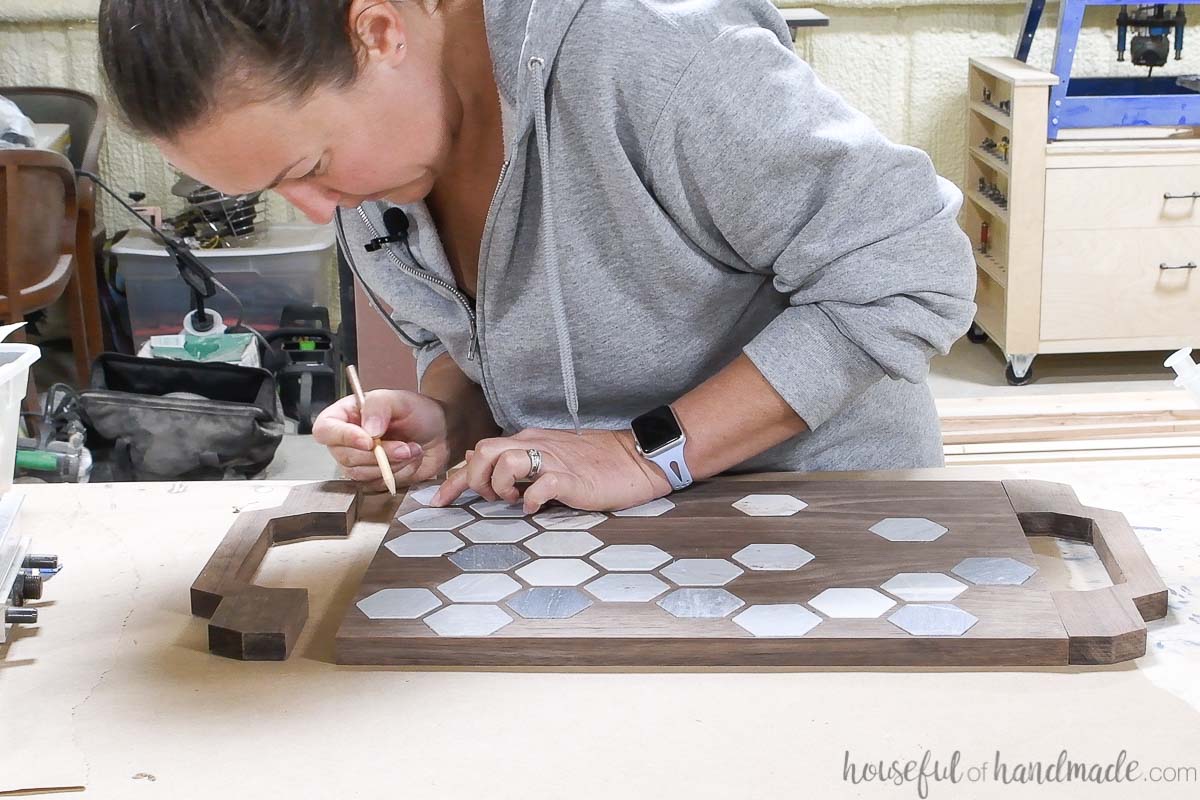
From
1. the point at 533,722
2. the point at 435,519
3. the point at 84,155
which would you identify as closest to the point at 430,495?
the point at 435,519

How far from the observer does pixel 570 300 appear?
3.60 feet

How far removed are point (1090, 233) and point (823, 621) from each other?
273 centimetres

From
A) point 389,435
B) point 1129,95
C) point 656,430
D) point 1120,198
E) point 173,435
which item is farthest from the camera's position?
point 1129,95

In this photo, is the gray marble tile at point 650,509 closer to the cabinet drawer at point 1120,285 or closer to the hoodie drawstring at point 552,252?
the hoodie drawstring at point 552,252

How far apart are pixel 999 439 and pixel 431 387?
0.98 m

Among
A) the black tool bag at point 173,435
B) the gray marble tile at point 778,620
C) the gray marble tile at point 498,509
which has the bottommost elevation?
the black tool bag at point 173,435

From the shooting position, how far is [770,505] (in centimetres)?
105

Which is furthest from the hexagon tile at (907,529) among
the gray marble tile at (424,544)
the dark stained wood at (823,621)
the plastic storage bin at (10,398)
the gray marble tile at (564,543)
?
the plastic storage bin at (10,398)

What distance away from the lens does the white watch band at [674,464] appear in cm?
109

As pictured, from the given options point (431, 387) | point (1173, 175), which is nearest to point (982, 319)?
point (1173, 175)

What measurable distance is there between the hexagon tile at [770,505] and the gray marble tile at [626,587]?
153 mm

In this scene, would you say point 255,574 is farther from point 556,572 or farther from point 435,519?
point 556,572

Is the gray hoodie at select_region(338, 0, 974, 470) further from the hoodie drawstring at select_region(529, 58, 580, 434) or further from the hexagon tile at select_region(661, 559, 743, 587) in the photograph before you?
the hexagon tile at select_region(661, 559, 743, 587)

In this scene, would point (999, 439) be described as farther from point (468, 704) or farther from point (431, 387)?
point (468, 704)
